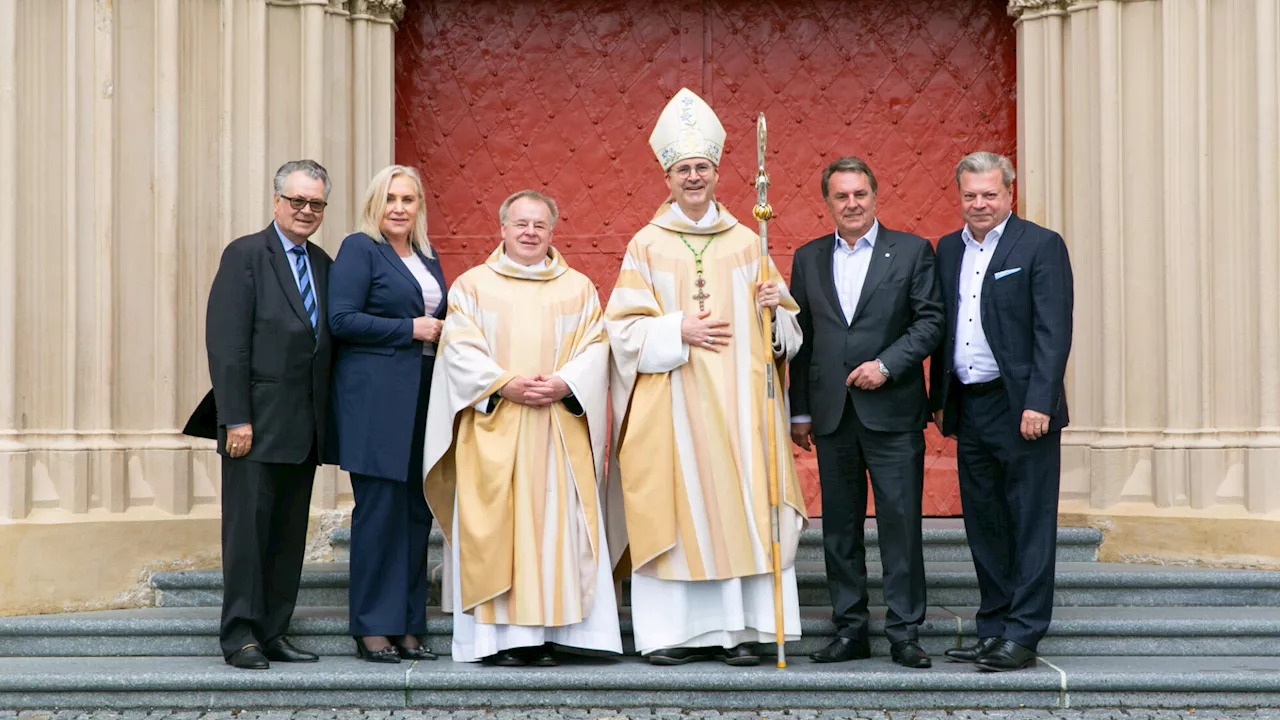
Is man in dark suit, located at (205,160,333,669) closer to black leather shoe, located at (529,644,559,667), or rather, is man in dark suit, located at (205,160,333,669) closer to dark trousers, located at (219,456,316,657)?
dark trousers, located at (219,456,316,657)

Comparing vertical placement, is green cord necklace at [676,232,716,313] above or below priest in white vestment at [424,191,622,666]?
above

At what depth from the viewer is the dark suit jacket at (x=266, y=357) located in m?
4.92

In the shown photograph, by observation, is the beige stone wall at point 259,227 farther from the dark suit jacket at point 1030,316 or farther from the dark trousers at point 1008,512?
the dark suit jacket at point 1030,316

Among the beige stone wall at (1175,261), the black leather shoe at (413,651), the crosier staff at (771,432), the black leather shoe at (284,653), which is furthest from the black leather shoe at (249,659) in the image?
the beige stone wall at (1175,261)

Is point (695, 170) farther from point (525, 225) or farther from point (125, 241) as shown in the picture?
point (125, 241)

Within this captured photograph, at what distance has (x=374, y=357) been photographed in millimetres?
5020

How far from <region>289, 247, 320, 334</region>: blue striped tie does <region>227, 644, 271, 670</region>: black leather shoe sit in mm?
1193

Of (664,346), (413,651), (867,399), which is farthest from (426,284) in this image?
(867,399)

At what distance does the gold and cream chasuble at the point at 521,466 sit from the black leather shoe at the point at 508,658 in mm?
58

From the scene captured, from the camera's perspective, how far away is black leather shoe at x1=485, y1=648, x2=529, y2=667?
489 cm

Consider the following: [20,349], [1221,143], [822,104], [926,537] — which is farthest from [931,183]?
[20,349]

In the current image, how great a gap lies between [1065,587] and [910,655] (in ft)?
3.76

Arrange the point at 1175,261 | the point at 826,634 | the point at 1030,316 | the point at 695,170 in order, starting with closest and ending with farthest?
1. the point at 1030,316
2. the point at 695,170
3. the point at 826,634
4. the point at 1175,261

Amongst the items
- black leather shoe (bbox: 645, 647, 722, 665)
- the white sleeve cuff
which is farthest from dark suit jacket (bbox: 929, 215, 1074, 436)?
black leather shoe (bbox: 645, 647, 722, 665)
